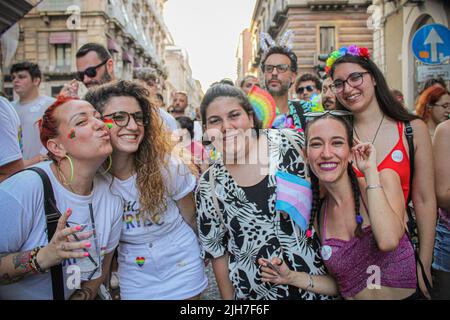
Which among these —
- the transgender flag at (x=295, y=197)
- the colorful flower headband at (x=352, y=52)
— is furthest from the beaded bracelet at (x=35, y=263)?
the colorful flower headband at (x=352, y=52)

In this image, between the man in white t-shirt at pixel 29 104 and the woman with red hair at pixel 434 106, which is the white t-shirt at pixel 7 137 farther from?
the woman with red hair at pixel 434 106

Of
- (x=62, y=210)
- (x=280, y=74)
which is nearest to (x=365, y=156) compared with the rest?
(x=62, y=210)

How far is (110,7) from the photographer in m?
23.2

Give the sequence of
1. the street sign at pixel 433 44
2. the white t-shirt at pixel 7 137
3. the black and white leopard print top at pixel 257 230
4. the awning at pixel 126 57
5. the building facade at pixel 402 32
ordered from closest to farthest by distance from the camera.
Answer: the black and white leopard print top at pixel 257 230, the white t-shirt at pixel 7 137, the street sign at pixel 433 44, the building facade at pixel 402 32, the awning at pixel 126 57

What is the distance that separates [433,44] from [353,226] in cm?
425

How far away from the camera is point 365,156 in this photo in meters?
1.86

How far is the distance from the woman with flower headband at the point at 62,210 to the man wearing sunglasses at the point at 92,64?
1605mm

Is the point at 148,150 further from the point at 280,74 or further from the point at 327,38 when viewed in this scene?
the point at 327,38

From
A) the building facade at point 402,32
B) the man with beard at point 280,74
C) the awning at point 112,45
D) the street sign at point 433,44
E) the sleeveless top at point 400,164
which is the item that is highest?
the awning at point 112,45

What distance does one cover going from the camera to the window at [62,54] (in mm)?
22891

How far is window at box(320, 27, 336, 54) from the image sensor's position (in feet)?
70.0

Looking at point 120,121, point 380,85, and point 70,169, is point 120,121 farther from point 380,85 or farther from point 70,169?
point 380,85

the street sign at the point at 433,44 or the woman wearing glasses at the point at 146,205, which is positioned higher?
the street sign at the point at 433,44

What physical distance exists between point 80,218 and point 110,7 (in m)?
24.5
